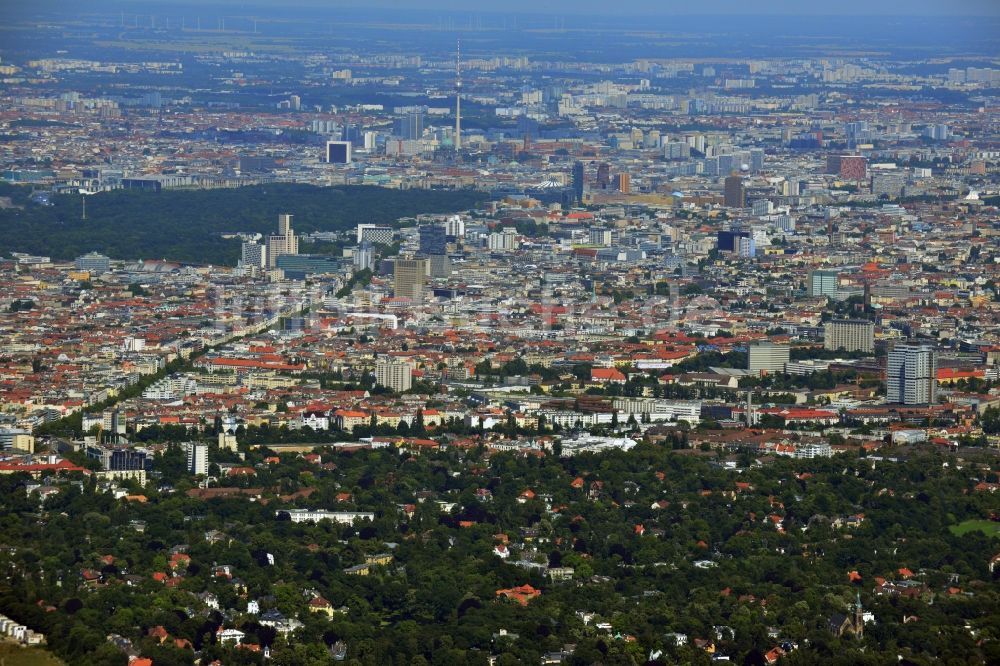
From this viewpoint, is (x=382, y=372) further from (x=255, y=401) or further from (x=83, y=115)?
(x=83, y=115)

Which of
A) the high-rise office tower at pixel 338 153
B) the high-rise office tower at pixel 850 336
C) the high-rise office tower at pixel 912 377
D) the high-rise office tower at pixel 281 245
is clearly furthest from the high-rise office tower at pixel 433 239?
the high-rise office tower at pixel 338 153

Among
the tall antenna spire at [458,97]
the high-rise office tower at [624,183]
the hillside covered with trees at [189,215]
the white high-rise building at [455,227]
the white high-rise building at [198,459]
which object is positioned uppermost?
the white high-rise building at [198,459]

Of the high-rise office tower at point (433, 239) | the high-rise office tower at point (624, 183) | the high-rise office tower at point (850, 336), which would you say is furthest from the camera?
the high-rise office tower at point (624, 183)

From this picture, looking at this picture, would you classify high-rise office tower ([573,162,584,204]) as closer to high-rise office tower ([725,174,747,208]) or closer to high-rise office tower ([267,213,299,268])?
high-rise office tower ([725,174,747,208])

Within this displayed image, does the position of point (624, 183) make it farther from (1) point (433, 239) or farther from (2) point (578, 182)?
(1) point (433, 239)

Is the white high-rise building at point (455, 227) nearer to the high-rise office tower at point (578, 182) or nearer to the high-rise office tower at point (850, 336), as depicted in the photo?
the high-rise office tower at point (578, 182)
